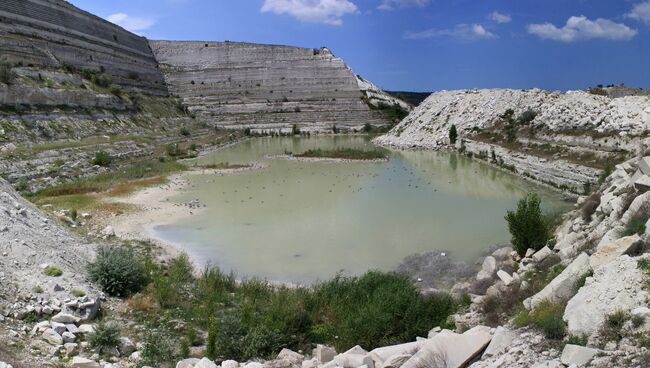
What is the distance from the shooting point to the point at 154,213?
17609 millimetres

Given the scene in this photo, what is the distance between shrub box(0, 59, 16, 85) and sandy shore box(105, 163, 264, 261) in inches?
410

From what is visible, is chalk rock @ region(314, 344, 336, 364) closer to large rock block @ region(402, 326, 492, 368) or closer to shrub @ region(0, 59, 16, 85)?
large rock block @ region(402, 326, 492, 368)

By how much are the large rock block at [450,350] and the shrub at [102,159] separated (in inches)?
977

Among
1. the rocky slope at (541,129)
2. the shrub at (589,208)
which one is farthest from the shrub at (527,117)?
the shrub at (589,208)

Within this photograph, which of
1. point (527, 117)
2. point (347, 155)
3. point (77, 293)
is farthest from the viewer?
point (347, 155)

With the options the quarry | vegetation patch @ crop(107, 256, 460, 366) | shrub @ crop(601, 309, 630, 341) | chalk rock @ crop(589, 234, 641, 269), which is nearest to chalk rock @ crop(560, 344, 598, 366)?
the quarry

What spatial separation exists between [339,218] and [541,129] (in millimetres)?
21660

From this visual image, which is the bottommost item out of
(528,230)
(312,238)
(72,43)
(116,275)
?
(312,238)

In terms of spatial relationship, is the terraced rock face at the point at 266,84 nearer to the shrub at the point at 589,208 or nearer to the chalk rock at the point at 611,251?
the shrub at the point at 589,208

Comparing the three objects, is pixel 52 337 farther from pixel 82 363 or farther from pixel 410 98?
pixel 410 98

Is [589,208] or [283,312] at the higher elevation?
[589,208]

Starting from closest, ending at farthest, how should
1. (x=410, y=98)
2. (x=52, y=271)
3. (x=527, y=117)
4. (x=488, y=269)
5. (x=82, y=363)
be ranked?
(x=82, y=363) < (x=52, y=271) < (x=488, y=269) < (x=527, y=117) < (x=410, y=98)

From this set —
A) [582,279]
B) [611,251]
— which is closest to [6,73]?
[582,279]

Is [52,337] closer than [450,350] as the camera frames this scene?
No
